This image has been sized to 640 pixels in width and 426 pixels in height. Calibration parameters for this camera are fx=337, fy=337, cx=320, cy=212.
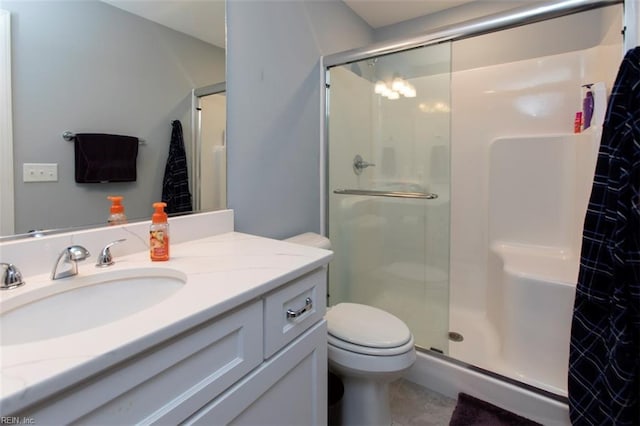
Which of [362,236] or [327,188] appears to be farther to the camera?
[362,236]

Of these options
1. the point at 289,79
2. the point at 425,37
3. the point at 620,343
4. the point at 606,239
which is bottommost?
the point at 620,343

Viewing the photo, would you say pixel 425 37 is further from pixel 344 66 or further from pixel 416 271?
pixel 416 271

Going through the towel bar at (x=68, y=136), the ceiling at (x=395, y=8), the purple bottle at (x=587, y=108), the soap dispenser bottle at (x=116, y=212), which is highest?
the ceiling at (x=395, y=8)

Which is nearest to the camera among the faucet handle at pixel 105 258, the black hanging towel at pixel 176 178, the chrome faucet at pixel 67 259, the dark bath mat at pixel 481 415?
the chrome faucet at pixel 67 259

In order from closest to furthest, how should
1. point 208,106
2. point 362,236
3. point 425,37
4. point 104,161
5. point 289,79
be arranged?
point 104,161, point 208,106, point 425,37, point 289,79, point 362,236

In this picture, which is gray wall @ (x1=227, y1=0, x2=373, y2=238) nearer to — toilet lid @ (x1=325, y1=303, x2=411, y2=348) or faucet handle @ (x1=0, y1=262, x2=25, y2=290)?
toilet lid @ (x1=325, y1=303, x2=411, y2=348)

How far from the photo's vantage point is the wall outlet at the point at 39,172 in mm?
847

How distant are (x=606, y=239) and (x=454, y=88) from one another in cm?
145

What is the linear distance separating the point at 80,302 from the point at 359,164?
1.68 m

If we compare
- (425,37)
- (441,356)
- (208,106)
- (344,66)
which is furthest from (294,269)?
(344,66)

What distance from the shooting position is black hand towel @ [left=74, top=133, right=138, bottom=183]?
943 millimetres

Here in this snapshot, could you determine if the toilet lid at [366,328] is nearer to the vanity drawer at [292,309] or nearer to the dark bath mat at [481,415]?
the vanity drawer at [292,309]

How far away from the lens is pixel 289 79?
5.63 ft

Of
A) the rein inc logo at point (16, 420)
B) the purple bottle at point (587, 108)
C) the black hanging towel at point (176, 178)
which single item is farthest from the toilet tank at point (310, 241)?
the purple bottle at point (587, 108)
